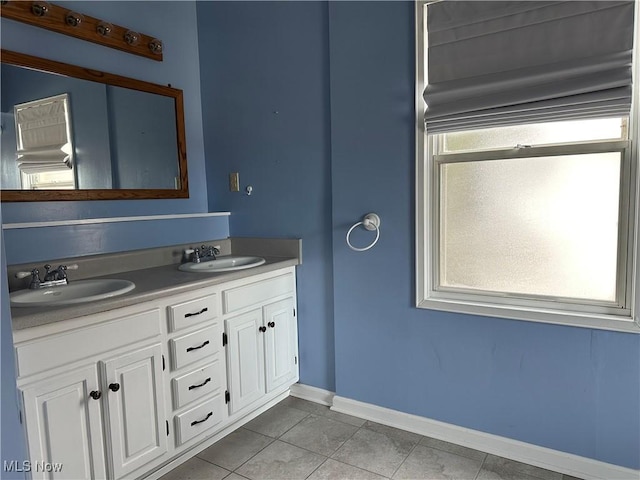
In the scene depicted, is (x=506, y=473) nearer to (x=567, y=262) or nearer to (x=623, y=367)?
(x=623, y=367)

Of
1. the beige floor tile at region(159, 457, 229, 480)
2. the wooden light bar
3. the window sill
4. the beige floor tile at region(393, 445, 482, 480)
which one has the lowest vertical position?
the beige floor tile at region(393, 445, 482, 480)

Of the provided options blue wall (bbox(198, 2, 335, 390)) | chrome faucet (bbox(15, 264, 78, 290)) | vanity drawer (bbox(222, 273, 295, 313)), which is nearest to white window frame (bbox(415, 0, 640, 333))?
blue wall (bbox(198, 2, 335, 390))

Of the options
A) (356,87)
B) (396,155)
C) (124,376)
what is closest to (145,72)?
(356,87)

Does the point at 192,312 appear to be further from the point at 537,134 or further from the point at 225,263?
the point at 537,134

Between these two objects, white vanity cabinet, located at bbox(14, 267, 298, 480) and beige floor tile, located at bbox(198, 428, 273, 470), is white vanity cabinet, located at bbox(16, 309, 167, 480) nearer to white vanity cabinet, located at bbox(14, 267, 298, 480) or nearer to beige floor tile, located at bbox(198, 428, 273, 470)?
white vanity cabinet, located at bbox(14, 267, 298, 480)

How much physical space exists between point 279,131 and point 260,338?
1.23 metres

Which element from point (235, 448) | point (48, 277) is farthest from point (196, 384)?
point (48, 277)

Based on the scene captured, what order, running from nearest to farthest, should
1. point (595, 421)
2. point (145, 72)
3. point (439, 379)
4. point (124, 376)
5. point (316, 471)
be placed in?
1. point (124, 376)
2. point (595, 421)
3. point (316, 471)
4. point (439, 379)
5. point (145, 72)

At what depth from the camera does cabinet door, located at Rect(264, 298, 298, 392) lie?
2.41 meters

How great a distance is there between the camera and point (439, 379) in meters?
2.16

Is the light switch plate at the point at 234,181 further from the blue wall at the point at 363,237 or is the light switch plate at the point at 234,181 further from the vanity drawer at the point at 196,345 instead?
the vanity drawer at the point at 196,345

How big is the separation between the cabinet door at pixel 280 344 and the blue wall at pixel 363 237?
94mm

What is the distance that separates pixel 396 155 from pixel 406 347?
998 millimetres

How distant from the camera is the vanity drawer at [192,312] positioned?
6.07 ft
